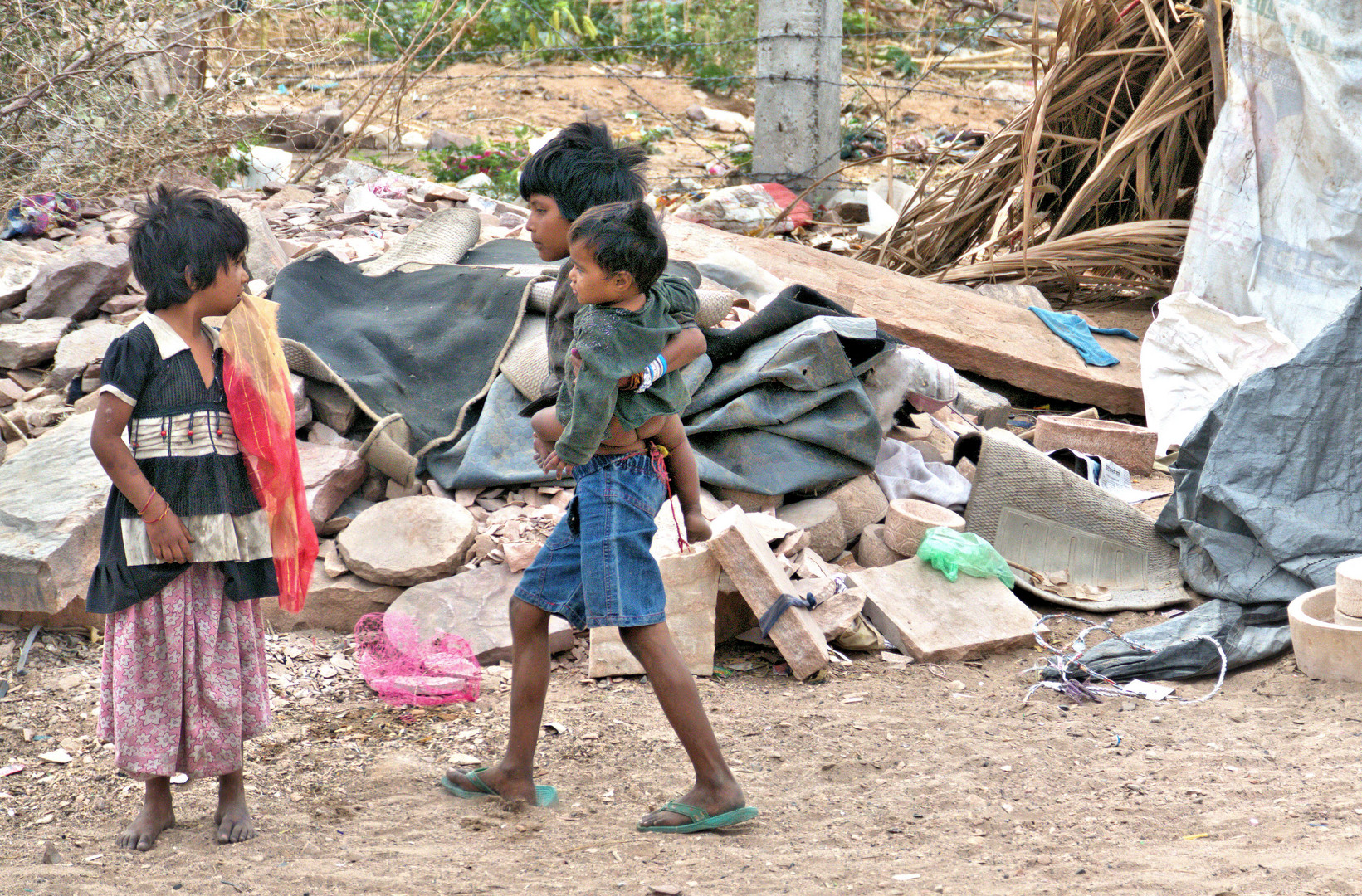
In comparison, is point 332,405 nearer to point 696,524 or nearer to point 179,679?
point 179,679

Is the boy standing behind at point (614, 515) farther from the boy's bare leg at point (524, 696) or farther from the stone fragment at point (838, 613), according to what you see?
the stone fragment at point (838, 613)

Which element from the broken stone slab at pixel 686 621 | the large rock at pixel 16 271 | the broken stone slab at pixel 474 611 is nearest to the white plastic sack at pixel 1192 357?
the broken stone slab at pixel 686 621

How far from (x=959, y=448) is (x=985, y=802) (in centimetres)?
223

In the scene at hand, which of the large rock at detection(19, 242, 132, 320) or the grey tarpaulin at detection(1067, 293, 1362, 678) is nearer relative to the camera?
the grey tarpaulin at detection(1067, 293, 1362, 678)

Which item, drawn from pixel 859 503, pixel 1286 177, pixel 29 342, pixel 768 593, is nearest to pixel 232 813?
pixel 768 593

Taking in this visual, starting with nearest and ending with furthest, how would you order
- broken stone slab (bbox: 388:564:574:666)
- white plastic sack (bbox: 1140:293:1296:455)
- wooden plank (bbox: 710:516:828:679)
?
1. wooden plank (bbox: 710:516:828:679)
2. broken stone slab (bbox: 388:564:574:666)
3. white plastic sack (bbox: 1140:293:1296:455)

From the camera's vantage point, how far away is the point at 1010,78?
13125mm

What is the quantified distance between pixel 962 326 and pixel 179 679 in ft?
13.9

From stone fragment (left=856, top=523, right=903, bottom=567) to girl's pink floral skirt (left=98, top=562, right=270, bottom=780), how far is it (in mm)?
2320

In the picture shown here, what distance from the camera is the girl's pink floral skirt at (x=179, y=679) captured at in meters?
2.22

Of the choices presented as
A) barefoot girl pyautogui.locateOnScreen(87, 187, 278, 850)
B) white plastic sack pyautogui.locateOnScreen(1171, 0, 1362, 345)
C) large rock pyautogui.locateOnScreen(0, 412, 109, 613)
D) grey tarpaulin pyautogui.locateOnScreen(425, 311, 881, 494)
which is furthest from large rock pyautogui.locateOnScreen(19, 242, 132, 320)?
white plastic sack pyautogui.locateOnScreen(1171, 0, 1362, 345)

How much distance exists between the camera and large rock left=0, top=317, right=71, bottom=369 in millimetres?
4391

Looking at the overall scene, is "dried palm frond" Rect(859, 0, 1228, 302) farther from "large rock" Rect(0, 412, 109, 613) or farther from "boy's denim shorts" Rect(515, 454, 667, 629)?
"large rock" Rect(0, 412, 109, 613)

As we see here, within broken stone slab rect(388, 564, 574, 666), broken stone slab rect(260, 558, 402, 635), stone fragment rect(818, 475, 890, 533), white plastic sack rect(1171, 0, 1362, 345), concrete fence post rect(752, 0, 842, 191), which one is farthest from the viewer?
concrete fence post rect(752, 0, 842, 191)
